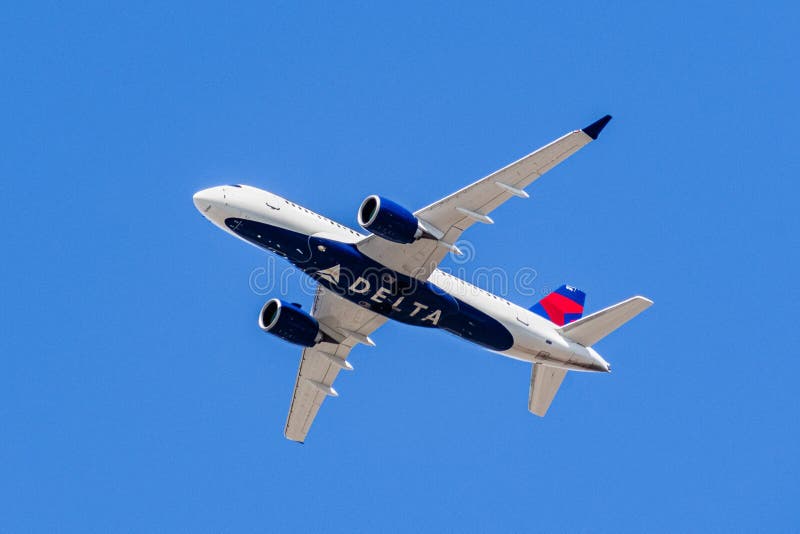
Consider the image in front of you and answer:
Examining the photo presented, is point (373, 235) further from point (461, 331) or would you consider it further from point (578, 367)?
point (578, 367)

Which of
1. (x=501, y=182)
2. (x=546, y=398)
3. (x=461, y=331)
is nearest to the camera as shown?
(x=501, y=182)

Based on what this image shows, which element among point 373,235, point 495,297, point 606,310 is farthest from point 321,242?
point 606,310

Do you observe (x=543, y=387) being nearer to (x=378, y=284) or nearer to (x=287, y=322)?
(x=378, y=284)

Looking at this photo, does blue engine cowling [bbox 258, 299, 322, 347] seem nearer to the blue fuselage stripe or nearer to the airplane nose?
the blue fuselage stripe

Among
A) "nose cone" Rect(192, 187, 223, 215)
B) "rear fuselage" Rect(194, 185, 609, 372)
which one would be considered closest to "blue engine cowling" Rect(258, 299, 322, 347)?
"rear fuselage" Rect(194, 185, 609, 372)

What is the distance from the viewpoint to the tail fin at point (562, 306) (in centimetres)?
6122

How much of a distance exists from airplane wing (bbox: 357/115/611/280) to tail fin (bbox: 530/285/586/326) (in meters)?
10.9

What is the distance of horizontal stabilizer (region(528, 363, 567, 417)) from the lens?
59.2 meters

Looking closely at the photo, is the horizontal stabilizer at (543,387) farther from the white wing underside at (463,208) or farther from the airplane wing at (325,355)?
the white wing underside at (463,208)

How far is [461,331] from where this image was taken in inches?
2176

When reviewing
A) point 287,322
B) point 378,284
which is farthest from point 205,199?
point 378,284

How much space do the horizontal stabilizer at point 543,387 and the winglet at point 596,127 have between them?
53.7 feet

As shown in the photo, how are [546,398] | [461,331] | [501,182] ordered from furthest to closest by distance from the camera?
[546,398] → [461,331] → [501,182]

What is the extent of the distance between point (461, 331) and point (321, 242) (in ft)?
30.0
